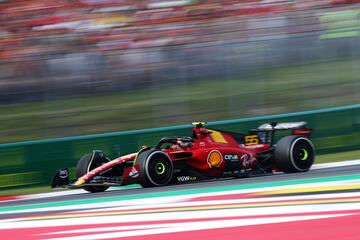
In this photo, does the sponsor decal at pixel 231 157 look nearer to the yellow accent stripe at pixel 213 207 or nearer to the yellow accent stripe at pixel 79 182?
the yellow accent stripe at pixel 79 182

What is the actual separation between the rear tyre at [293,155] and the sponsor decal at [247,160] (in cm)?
31

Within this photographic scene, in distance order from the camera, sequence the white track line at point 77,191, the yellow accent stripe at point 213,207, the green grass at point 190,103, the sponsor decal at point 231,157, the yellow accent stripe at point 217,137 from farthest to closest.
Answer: the green grass at point 190,103, the white track line at point 77,191, the yellow accent stripe at point 217,137, the sponsor decal at point 231,157, the yellow accent stripe at point 213,207

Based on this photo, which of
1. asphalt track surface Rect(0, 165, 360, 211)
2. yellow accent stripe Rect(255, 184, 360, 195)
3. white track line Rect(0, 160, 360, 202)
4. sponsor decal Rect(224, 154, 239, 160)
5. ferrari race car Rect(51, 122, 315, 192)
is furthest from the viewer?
white track line Rect(0, 160, 360, 202)

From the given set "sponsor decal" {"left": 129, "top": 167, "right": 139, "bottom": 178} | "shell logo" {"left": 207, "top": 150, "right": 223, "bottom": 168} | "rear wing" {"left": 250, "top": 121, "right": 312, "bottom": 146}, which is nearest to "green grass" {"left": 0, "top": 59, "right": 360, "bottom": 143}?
"rear wing" {"left": 250, "top": 121, "right": 312, "bottom": 146}

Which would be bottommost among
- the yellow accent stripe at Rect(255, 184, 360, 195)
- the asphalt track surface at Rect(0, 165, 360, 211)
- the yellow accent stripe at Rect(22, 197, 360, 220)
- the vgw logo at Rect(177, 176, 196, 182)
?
the asphalt track surface at Rect(0, 165, 360, 211)

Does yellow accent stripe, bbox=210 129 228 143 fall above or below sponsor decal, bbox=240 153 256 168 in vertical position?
above

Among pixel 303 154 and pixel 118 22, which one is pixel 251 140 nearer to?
pixel 303 154

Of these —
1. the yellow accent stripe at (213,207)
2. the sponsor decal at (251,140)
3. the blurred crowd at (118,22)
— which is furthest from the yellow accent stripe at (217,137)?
the blurred crowd at (118,22)

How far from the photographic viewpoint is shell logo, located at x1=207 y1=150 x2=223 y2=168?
9898 mm

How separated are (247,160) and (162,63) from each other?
158 inches

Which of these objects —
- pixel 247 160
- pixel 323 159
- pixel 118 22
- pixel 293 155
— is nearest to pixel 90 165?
pixel 247 160

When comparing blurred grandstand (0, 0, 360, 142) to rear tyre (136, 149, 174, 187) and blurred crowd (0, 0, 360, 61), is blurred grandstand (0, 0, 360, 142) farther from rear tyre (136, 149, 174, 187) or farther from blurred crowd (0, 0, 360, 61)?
rear tyre (136, 149, 174, 187)

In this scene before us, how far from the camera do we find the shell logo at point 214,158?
9898mm

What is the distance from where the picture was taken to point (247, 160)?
10203mm
